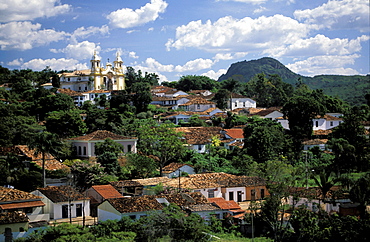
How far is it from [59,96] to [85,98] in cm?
1055

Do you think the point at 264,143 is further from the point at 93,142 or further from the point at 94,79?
the point at 94,79

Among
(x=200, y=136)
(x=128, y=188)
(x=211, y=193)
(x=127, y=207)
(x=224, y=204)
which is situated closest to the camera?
(x=127, y=207)

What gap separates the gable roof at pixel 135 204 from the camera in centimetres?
2738

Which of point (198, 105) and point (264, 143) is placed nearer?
point (264, 143)

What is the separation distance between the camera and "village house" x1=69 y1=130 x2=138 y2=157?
40.7 metres

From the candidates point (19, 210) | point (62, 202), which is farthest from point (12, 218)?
point (62, 202)

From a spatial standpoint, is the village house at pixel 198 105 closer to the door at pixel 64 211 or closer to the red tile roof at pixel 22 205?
the door at pixel 64 211

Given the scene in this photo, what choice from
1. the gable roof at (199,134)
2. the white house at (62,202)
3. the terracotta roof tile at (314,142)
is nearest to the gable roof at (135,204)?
the white house at (62,202)

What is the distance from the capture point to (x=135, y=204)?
28016 millimetres

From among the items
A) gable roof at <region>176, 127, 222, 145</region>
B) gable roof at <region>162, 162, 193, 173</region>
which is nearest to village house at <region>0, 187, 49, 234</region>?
gable roof at <region>162, 162, 193, 173</region>

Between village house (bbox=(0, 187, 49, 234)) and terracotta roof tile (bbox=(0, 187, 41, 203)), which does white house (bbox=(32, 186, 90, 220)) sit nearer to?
village house (bbox=(0, 187, 49, 234))

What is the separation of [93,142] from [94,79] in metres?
27.9

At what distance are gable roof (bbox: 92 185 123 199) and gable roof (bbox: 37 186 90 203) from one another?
4.18 feet

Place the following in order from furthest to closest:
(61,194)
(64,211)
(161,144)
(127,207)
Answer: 1. (161,144)
2. (61,194)
3. (64,211)
4. (127,207)
